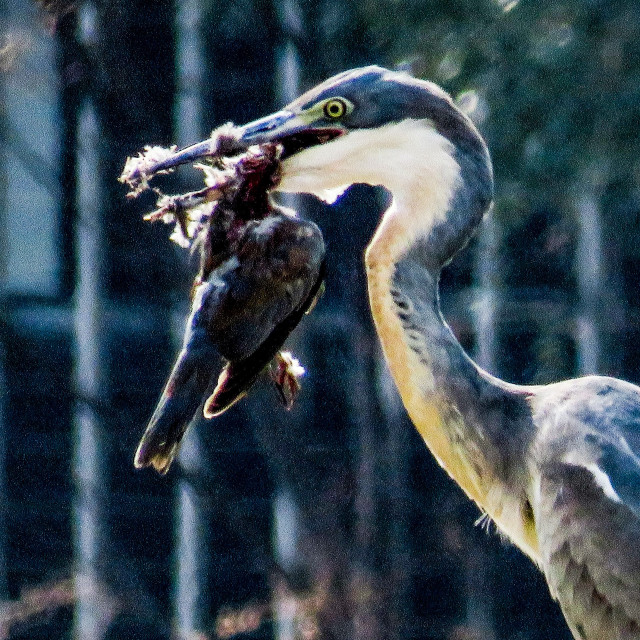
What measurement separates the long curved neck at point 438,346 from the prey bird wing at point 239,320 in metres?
0.31

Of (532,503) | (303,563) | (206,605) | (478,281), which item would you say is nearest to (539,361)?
(478,281)

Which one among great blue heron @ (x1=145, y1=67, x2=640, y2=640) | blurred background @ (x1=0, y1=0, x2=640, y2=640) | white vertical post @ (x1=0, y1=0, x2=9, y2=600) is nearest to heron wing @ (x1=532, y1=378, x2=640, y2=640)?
great blue heron @ (x1=145, y1=67, x2=640, y2=640)

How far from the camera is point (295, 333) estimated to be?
18.0 feet

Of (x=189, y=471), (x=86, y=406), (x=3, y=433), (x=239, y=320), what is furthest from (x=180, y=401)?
(x=3, y=433)

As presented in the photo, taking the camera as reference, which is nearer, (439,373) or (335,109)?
(335,109)

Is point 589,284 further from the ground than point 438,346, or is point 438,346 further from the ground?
point 589,284

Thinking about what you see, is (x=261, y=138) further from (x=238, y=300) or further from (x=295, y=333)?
(x=295, y=333)

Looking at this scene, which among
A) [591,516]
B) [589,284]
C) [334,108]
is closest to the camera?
[334,108]

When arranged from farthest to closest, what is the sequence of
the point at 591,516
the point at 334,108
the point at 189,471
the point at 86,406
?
the point at 86,406, the point at 189,471, the point at 591,516, the point at 334,108

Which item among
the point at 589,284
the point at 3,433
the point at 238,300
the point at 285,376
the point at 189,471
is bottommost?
the point at 189,471

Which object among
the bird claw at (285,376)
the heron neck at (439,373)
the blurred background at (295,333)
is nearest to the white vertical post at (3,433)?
the blurred background at (295,333)

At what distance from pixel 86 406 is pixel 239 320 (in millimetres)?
3634

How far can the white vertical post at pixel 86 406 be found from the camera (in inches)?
234

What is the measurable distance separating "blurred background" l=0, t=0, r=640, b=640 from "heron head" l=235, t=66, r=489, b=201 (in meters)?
2.02
